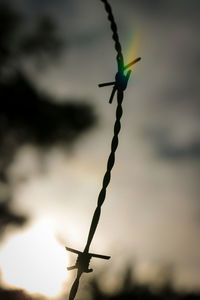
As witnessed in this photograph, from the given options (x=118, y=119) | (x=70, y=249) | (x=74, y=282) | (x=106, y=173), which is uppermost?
(x=118, y=119)

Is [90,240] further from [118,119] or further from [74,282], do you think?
[118,119]

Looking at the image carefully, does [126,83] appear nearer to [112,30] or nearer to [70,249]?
[112,30]

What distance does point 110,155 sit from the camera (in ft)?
10.4

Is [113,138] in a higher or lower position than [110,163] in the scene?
higher

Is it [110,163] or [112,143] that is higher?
[112,143]

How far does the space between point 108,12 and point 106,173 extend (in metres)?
1.33

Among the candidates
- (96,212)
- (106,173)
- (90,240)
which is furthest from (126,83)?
(90,240)

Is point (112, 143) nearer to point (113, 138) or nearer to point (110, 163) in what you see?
point (113, 138)

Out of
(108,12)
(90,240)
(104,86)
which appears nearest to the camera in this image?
(90,240)

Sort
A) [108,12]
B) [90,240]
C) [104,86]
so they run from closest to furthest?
[90,240], [108,12], [104,86]

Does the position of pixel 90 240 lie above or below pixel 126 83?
below

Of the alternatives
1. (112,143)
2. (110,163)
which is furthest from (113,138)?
(110,163)

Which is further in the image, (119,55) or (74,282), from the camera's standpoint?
(119,55)

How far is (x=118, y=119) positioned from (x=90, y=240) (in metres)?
1.06
